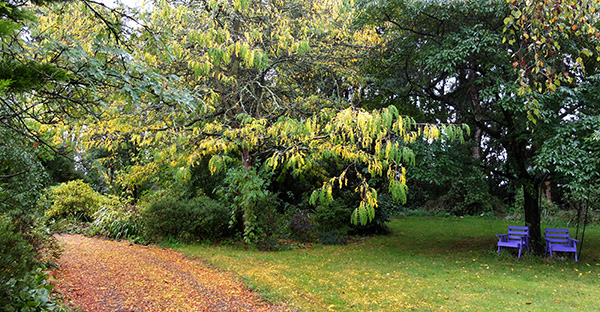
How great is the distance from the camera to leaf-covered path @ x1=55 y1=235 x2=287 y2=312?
4098 mm

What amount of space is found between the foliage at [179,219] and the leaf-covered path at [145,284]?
1577mm

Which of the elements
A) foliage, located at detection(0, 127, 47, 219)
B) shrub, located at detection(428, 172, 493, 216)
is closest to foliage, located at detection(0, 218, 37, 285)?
foliage, located at detection(0, 127, 47, 219)

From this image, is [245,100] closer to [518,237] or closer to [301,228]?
[301,228]

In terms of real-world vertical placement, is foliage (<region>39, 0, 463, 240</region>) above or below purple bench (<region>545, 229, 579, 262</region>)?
above

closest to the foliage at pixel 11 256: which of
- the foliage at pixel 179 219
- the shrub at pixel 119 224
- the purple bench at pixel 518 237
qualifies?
the foliage at pixel 179 219

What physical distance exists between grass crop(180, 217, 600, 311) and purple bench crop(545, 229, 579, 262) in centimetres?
25

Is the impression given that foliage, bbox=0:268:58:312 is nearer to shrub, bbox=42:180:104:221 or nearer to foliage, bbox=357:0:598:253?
foliage, bbox=357:0:598:253

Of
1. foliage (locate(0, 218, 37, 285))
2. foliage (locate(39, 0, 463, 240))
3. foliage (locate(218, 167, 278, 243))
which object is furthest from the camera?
foliage (locate(218, 167, 278, 243))

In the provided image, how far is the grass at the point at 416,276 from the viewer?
14.8ft

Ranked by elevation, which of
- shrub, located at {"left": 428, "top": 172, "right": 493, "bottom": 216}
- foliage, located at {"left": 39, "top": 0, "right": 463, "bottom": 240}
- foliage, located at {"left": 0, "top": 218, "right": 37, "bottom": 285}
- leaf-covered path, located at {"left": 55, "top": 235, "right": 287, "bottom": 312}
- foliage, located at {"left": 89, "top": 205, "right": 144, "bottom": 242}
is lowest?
leaf-covered path, located at {"left": 55, "top": 235, "right": 287, "bottom": 312}

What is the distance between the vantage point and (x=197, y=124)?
27.8 feet

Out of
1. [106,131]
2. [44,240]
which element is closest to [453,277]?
[44,240]

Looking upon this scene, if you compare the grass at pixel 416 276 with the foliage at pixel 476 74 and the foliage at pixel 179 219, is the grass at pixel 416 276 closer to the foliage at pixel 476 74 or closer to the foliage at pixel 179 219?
the foliage at pixel 179 219

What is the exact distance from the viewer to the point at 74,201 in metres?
10.2
